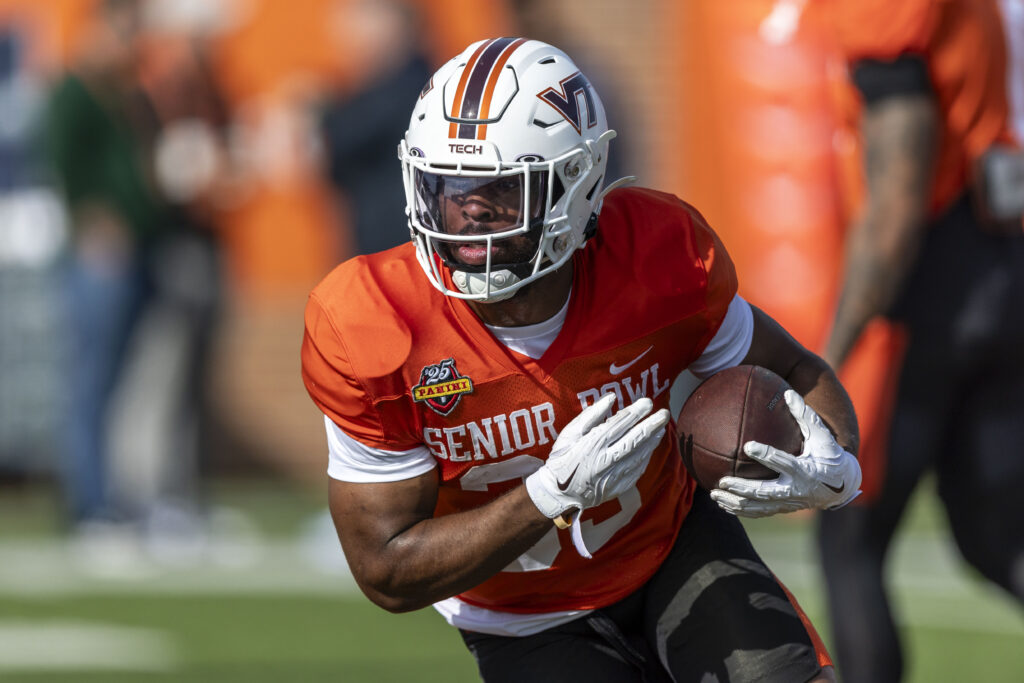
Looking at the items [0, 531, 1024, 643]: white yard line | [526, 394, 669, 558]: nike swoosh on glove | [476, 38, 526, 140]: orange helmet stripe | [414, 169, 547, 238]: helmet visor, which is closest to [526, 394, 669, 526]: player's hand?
[526, 394, 669, 558]: nike swoosh on glove

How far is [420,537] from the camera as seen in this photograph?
272 centimetres

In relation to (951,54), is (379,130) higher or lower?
lower

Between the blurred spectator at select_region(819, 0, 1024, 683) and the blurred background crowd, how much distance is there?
6.44ft

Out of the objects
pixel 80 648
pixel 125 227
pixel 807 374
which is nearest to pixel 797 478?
pixel 807 374

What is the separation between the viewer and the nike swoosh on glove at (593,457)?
8.51 feet

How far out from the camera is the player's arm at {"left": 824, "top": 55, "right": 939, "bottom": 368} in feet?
11.6

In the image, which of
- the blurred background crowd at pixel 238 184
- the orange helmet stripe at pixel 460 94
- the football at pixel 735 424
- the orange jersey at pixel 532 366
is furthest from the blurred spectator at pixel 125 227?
the football at pixel 735 424

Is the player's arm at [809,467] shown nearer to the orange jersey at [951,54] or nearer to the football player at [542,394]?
the football player at [542,394]

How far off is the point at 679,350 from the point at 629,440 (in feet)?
1.07

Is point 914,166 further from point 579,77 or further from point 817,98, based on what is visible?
point 817,98

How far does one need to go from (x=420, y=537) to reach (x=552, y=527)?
0.26 meters

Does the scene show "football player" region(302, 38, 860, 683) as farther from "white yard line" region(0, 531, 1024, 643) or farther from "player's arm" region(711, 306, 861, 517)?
"white yard line" region(0, 531, 1024, 643)

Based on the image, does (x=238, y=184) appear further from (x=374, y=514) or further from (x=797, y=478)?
(x=797, y=478)

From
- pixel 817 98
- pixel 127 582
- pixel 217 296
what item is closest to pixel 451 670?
pixel 127 582
